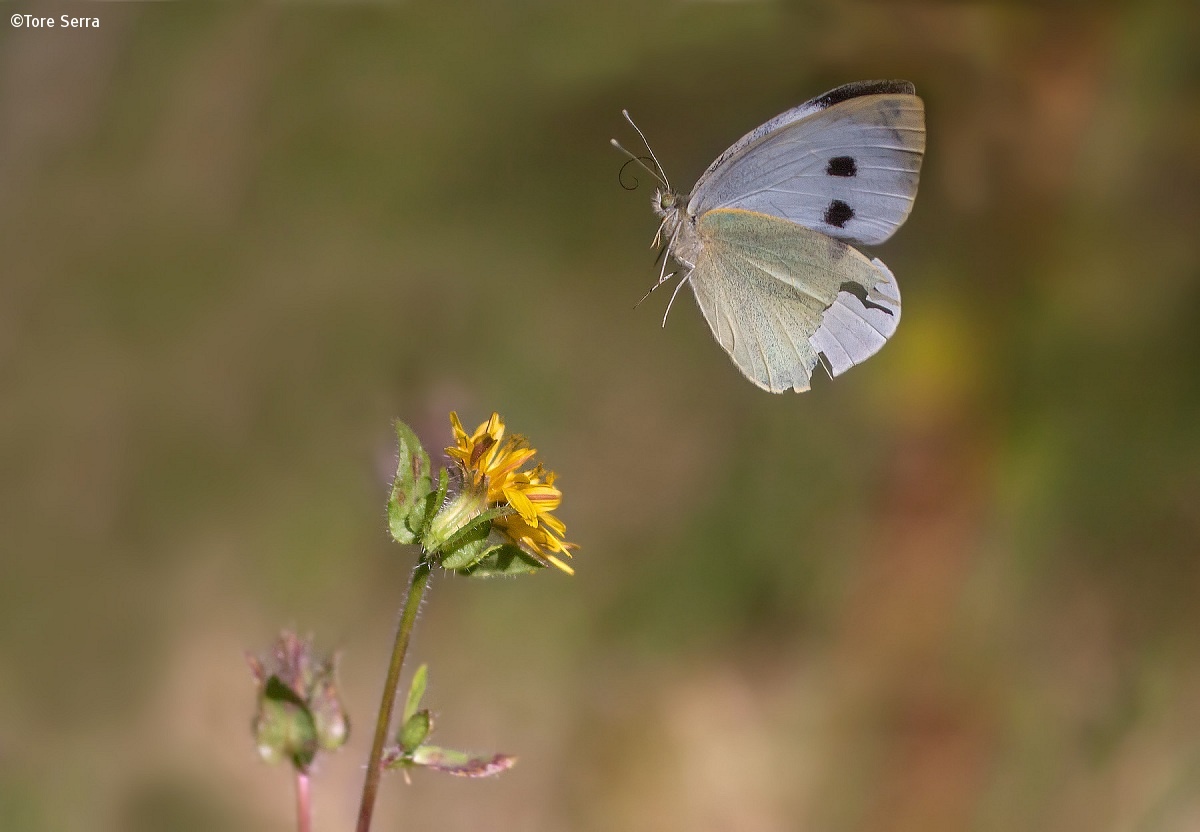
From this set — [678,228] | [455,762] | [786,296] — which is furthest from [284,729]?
[786,296]

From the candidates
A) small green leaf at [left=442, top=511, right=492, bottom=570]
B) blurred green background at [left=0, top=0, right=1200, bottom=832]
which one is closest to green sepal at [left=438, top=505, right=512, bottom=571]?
small green leaf at [left=442, top=511, right=492, bottom=570]

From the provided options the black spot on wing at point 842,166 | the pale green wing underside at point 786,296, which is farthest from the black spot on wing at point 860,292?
the black spot on wing at point 842,166

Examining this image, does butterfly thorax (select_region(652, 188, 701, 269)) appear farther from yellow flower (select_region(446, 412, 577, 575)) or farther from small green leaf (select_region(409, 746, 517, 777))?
small green leaf (select_region(409, 746, 517, 777))

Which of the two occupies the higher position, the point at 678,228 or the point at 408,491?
the point at 678,228

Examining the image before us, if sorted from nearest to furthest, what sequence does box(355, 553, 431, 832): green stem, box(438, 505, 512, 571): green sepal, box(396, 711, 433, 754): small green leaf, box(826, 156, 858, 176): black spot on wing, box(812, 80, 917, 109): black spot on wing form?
box(355, 553, 431, 832): green stem, box(396, 711, 433, 754): small green leaf, box(438, 505, 512, 571): green sepal, box(812, 80, 917, 109): black spot on wing, box(826, 156, 858, 176): black spot on wing

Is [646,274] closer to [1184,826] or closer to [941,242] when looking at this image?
[941,242]

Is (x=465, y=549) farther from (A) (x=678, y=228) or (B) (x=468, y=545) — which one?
(A) (x=678, y=228)

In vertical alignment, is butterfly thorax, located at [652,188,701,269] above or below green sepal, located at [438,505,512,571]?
above
